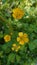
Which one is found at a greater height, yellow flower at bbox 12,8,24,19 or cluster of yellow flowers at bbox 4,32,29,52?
→ yellow flower at bbox 12,8,24,19

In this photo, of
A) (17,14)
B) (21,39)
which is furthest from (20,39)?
(17,14)

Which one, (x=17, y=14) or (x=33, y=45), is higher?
(x=17, y=14)

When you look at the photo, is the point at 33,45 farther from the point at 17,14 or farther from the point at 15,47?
the point at 17,14

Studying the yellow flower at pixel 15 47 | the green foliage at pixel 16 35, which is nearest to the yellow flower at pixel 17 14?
the green foliage at pixel 16 35

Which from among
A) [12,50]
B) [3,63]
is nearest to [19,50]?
[12,50]

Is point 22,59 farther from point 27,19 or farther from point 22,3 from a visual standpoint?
point 22,3

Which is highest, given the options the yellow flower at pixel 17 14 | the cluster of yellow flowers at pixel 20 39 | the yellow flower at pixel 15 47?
the yellow flower at pixel 17 14

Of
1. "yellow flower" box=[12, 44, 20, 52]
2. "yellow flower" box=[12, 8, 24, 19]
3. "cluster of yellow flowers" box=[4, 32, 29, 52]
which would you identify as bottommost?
"yellow flower" box=[12, 44, 20, 52]

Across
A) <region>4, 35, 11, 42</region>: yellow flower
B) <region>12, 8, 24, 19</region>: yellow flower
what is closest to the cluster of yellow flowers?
<region>4, 35, 11, 42</region>: yellow flower

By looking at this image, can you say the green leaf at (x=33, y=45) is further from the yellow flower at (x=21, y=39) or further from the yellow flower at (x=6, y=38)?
the yellow flower at (x=6, y=38)

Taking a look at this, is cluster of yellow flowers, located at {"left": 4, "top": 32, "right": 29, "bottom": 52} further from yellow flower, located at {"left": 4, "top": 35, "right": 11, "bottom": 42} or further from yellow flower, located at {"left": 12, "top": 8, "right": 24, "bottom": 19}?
yellow flower, located at {"left": 12, "top": 8, "right": 24, "bottom": 19}

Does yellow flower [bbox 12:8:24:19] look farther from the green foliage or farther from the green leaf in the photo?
the green leaf
